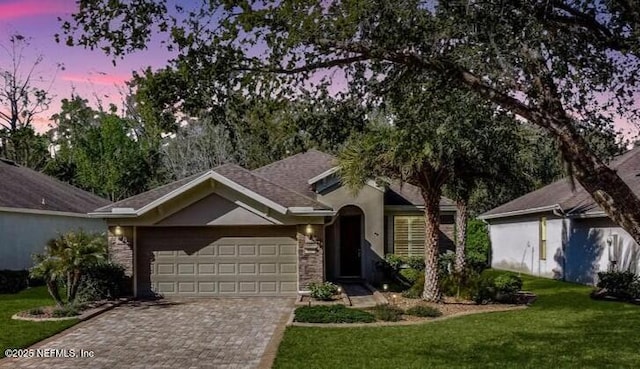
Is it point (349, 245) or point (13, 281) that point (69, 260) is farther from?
point (349, 245)

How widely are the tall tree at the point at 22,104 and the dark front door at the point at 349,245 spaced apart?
2963cm

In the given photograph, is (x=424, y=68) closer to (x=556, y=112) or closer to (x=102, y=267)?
(x=556, y=112)

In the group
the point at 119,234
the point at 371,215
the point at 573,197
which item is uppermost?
the point at 573,197

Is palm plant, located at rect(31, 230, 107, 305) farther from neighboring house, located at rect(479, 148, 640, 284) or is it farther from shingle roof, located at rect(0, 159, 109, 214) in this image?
neighboring house, located at rect(479, 148, 640, 284)

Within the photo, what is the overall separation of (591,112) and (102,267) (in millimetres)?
13749

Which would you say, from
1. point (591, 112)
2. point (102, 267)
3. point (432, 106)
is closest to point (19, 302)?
point (102, 267)

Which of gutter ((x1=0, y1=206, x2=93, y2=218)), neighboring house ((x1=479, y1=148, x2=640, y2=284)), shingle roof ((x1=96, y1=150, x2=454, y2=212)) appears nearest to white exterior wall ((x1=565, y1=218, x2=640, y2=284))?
neighboring house ((x1=479, y1=148, x2=640, y2=284))

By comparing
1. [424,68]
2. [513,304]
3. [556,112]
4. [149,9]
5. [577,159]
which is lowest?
[513,304]

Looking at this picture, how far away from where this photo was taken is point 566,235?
24875 millimetres

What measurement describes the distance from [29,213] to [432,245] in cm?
1542

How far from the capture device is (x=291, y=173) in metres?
28.2

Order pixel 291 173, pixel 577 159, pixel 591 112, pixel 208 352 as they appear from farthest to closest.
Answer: pixel 291 173
pixel 208 352
pixel 591 112
pixel 577 159

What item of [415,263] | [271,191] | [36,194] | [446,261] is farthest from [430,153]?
[36,194]

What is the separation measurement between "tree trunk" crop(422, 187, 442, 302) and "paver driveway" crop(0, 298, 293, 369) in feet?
12.8
